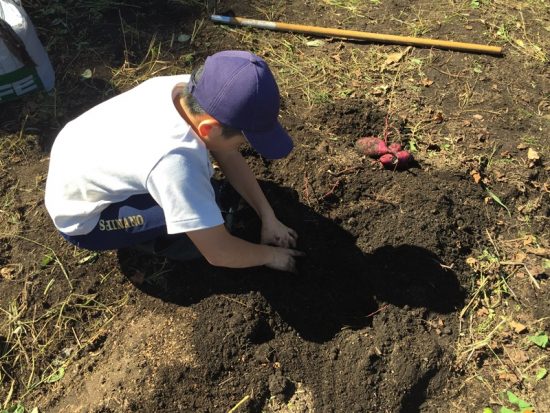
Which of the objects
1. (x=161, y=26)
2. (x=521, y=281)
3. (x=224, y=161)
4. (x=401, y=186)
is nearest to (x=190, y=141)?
(x=224, y=161)

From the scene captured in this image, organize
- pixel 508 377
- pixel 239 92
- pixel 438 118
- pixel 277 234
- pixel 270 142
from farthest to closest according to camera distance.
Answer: pixel 438 118 < pixel 277 234 < pixel 508 377 < pixel 270 142 < pixel 239 92

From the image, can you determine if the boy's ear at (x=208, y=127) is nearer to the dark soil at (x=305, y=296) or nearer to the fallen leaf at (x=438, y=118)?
the dark soil at (x=305, y=296)

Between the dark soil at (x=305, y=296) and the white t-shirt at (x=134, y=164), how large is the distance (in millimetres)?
577

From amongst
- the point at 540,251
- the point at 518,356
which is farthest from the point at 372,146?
the point at 518,356

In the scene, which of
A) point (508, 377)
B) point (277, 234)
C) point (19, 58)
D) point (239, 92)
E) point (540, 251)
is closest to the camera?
point (239, 92)

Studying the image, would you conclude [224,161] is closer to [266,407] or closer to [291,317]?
[291,317]

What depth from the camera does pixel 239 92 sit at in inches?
71.9

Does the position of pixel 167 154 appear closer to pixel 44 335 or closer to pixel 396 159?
pixel 44 335

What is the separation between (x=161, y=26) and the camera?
400cm

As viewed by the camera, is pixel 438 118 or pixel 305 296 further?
pixel 438 118

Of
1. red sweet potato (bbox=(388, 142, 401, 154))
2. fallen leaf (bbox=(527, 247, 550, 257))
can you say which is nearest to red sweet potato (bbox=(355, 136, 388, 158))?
red sweet potato (bbox=(388, 142, 401, 154))

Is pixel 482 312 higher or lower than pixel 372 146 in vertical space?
lower

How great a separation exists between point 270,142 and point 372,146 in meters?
1.23

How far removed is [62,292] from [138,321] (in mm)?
460
